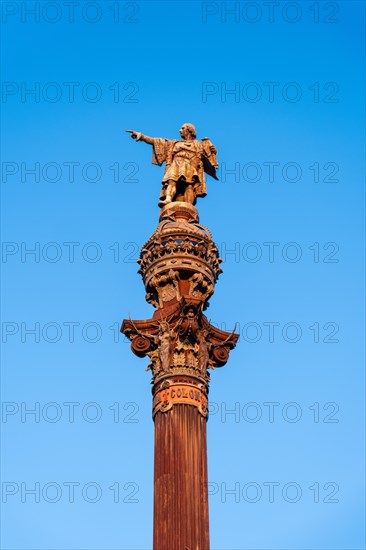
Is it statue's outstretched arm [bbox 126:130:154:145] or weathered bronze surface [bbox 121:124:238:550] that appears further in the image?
statue's outstretched arm [bbox 126:130:154:145]

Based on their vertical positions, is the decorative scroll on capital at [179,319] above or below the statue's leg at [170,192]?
below

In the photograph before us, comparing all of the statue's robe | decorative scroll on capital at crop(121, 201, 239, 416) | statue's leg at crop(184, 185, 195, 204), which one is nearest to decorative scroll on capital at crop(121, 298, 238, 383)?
decorative scroll on capital at crop(121, 201, 239, 416)

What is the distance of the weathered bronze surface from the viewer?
26922 mm

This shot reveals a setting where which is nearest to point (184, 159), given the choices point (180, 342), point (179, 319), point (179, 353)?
point (179, 319)

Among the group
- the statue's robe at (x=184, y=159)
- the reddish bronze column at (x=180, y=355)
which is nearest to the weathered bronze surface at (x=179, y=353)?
the reddish bronze column at (x=180, y=355)

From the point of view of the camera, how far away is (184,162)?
3512 centimetres

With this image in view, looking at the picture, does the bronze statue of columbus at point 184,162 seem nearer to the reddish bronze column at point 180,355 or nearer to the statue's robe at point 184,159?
the statue's robe at point 184,159

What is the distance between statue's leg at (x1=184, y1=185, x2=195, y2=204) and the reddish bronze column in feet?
1.82

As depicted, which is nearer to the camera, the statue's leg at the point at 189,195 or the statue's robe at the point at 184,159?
the statue's leg at the point at 189,195

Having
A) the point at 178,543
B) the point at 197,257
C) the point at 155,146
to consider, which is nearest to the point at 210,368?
the point at 197,257

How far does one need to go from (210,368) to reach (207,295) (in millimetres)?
2074

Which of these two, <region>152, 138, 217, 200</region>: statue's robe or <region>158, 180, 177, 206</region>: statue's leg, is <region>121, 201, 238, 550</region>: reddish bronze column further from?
<region>152, 138, 217, 200</region>: statue's robe

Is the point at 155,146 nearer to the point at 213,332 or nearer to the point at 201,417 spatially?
the point at 213,332

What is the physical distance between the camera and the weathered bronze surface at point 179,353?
26.9m
